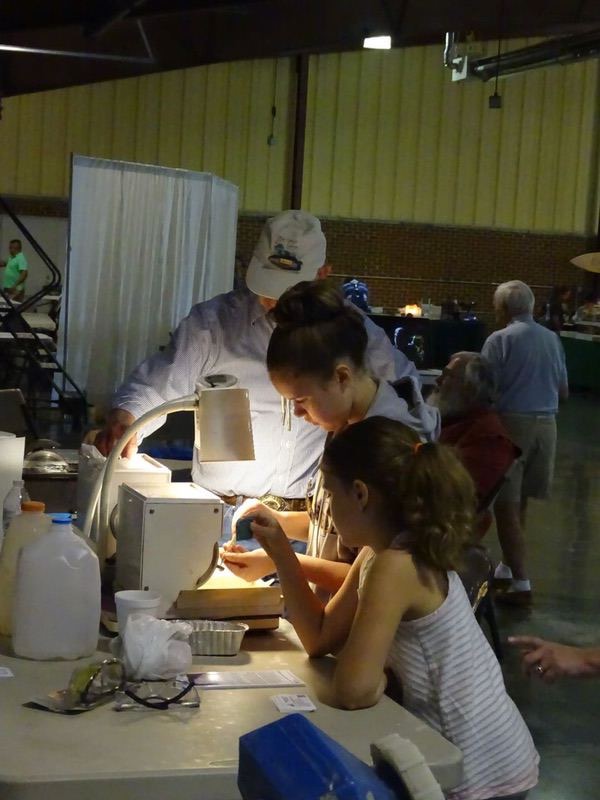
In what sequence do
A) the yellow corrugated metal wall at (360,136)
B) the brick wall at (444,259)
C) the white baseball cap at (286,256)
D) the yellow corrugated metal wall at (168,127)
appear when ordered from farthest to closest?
the brick wall at (444,259) < the yellow corrugated metal wall at (360,136) < the yellow corrugated metal wall at (168,127) < the white baseball cap at (286,256)

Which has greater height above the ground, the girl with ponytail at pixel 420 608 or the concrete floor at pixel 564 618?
the girl with ponytail at pixel 420 608

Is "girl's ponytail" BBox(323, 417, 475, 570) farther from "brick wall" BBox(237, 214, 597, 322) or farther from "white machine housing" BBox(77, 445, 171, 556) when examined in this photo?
"brick wall" BBox(237, 214, 597, 322)

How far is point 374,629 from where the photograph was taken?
A: 5.90ft

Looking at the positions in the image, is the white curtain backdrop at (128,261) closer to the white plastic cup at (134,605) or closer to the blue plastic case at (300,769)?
the white plastic cup at (134,605)

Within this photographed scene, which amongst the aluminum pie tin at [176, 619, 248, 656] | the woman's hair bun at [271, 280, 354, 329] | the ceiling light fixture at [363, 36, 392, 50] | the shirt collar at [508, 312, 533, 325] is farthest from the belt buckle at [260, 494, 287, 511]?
the ceiling light fixture at [363, 36, 392, 50]

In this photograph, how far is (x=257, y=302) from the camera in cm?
292

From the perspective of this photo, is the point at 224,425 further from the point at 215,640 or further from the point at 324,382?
the point at 215,640

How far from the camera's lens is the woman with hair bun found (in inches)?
88.4

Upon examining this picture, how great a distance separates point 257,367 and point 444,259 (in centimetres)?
1565

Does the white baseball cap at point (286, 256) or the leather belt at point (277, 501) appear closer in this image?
the leather belt at point (277, 501)

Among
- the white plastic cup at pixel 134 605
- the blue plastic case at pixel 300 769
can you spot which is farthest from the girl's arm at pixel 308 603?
the blue plastic case at pixel 300 769

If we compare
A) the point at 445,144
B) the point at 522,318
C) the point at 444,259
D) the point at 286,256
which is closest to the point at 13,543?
the point at 286,256

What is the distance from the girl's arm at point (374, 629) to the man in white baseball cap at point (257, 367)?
34.3 inches

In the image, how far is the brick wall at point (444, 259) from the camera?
1784 cm
